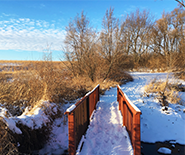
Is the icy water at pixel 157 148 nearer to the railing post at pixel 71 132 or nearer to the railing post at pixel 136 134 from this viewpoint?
the railing post at pixel 136 134

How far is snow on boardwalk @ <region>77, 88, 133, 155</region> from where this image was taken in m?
3.63

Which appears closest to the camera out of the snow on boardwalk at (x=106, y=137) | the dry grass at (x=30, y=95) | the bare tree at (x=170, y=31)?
the snow on boardwalk at (x=106, y=137)

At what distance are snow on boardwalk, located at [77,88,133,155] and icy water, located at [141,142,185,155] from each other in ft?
2.69

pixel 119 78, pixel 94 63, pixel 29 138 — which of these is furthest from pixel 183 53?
pixel 29 138

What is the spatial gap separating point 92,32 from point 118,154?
13826mm

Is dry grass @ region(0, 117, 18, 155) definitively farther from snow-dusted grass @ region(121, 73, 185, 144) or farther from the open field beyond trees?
snow-dusted grass @ region(121, 73, 185, 144)

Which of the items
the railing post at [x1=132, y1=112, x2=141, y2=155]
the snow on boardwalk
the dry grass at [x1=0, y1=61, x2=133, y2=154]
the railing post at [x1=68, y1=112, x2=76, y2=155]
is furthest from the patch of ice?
the dry grass at [x1=0, y1=61, x2=133, y2=154]

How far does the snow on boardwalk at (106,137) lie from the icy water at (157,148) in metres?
0.82

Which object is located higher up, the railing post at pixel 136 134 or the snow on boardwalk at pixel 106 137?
the railing post at pixel 136 134

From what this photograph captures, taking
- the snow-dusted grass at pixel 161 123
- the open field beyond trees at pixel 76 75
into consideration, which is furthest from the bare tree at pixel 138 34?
the snow-dusted grass at pixel 161 123

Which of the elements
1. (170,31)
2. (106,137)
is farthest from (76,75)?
(170,31)

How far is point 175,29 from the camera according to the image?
81.0ft

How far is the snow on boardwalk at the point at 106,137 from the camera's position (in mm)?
3629

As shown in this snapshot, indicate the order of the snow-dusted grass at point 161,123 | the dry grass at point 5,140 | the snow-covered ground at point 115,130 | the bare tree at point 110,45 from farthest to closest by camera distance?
the bare tree at point 110,45
the snow-dusted grass at point 161,123
the snow-covered ground at point 115,130
the dry grass at point 5,140
